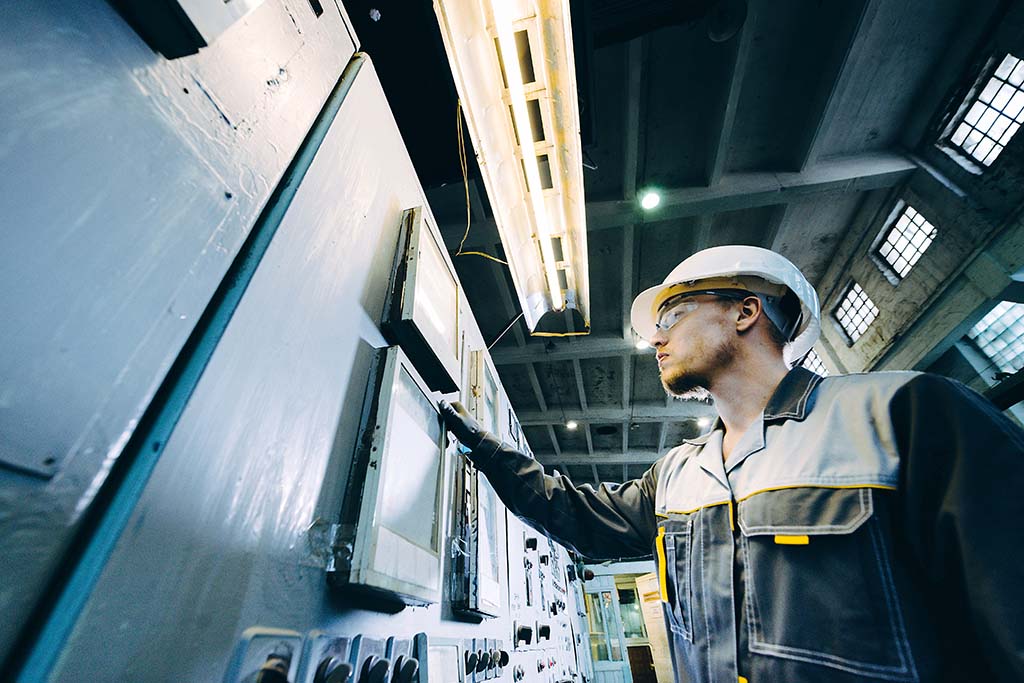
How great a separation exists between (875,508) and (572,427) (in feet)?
23.1

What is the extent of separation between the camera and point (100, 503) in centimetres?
46

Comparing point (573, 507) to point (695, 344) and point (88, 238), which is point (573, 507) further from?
point (88, 238)

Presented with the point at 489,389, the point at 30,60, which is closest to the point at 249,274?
the point at 30,60

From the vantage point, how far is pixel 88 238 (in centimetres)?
48

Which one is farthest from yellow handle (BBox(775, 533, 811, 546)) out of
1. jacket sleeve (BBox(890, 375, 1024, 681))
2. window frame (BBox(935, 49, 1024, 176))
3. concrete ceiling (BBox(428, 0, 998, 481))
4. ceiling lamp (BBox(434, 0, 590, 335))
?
window frame (BBox(935, 49, 1024, 176))

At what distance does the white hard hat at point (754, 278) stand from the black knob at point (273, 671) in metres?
1.58

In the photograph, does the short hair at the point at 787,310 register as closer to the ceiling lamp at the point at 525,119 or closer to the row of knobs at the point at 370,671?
the ceiling lamp at the point at 525,119

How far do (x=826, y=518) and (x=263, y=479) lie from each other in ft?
3.89

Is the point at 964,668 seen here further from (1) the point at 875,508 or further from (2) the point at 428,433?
(2) the point at 428,433

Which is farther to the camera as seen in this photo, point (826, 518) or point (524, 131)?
point (524, 131)

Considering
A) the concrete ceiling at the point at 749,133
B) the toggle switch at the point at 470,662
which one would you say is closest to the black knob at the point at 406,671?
the toggle switch at the point at 470,662

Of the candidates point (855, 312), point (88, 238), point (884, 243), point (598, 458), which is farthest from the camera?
point (598, 458)

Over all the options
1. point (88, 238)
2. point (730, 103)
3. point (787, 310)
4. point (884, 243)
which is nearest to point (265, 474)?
point (88, 238)

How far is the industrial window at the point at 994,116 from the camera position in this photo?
3.38 m
